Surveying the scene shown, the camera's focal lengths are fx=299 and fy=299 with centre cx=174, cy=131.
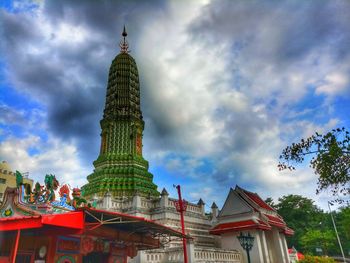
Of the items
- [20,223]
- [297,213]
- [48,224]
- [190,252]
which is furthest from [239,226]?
[297,213]

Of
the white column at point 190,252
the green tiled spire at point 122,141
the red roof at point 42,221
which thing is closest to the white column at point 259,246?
the white column at point 190,252

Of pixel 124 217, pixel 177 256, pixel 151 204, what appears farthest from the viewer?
pixel 151 204

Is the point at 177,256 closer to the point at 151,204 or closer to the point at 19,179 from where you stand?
the point at 151,204

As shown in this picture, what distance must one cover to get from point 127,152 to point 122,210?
10.6 m

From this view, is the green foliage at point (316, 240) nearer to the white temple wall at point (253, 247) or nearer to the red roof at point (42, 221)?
the white temple wall at point (253, 247)

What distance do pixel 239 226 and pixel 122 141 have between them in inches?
724

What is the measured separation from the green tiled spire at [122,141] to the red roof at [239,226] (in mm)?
7890

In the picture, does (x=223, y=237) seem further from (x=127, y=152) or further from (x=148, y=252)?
(x=127, y=152)

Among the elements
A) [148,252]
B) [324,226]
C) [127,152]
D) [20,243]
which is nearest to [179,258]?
[148,252]

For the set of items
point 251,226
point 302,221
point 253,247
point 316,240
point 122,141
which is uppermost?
point 122,141

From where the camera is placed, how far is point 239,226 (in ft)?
89.8

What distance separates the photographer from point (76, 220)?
1374 cm

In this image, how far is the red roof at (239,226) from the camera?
87.5 feet

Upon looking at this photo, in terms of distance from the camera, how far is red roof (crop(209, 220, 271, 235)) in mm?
26672
